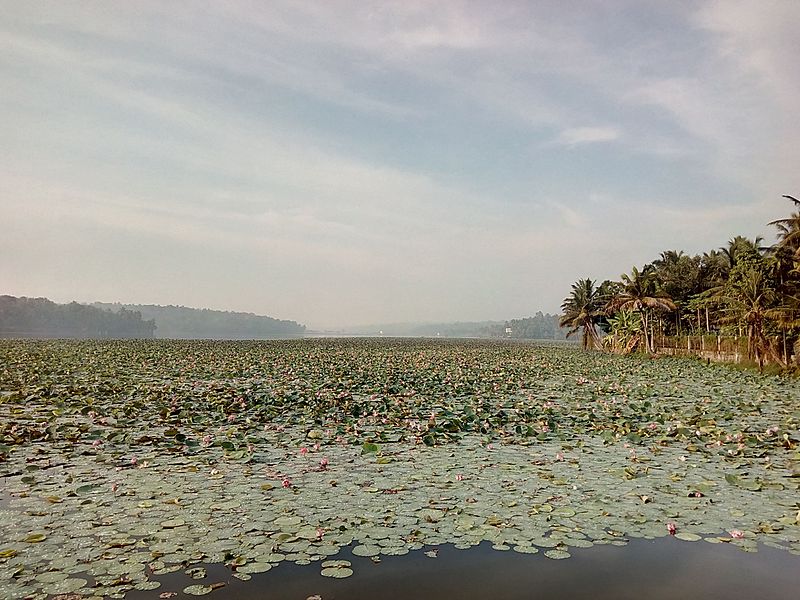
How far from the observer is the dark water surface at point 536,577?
418 centimetres

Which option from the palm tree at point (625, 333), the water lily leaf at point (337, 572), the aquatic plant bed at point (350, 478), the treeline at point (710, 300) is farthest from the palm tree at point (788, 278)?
the water lily leaf at point (337, 572)

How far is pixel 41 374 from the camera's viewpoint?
19.2 metres

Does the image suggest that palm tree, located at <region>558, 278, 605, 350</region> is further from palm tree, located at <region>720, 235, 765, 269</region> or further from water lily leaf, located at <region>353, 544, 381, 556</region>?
water lily leaf, located at <region>353, 544, 381, 556</region>

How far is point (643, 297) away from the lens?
128 ft

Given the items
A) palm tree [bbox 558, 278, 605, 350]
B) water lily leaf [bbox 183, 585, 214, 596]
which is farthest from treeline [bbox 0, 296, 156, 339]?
water lily leaf [bbox 183, 585, 214, 596]

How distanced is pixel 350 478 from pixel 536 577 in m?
3.35

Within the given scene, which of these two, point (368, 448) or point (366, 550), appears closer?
point (366, 550)

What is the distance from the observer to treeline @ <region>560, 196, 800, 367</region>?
80.7 feet

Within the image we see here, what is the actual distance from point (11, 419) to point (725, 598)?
1254 cm

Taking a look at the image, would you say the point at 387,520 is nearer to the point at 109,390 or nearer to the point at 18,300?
the point at 109,390

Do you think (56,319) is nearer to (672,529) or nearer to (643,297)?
(643,297)

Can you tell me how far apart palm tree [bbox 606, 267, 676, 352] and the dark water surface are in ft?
121

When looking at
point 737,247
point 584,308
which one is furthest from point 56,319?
point 737,247

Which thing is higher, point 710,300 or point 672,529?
point 710,300
